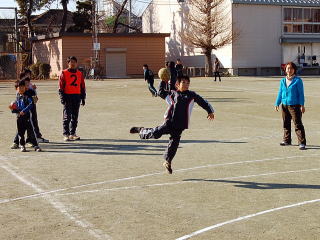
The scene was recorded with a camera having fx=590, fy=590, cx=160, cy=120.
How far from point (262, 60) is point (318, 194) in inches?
1797

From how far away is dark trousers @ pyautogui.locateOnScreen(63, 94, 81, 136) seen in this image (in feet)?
41.7

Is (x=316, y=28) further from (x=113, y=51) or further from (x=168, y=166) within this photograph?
(x=168, y=166)

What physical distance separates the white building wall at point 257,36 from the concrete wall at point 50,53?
594 inches

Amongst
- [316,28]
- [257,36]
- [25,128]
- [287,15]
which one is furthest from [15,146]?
[316,28]

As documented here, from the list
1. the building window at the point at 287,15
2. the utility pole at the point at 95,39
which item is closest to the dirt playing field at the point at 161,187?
the utility pole at the point at 95,39

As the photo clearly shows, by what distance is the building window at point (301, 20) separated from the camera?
52750mm

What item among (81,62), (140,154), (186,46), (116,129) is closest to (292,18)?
(186,46)

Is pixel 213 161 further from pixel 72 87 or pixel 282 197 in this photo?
pixel 72 87

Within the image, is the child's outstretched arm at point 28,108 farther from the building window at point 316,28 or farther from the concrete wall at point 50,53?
the building window at point 316,28

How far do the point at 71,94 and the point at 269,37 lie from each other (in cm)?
4140

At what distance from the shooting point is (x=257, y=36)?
51.7 metres

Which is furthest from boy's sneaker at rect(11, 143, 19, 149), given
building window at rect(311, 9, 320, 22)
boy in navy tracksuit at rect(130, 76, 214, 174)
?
building window at rect(311, 9, 320, 22)

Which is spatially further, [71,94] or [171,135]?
[71,94]

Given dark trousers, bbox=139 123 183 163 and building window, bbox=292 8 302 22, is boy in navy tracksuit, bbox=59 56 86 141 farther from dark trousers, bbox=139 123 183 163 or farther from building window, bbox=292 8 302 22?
building window, bbox=292 8 302 22
